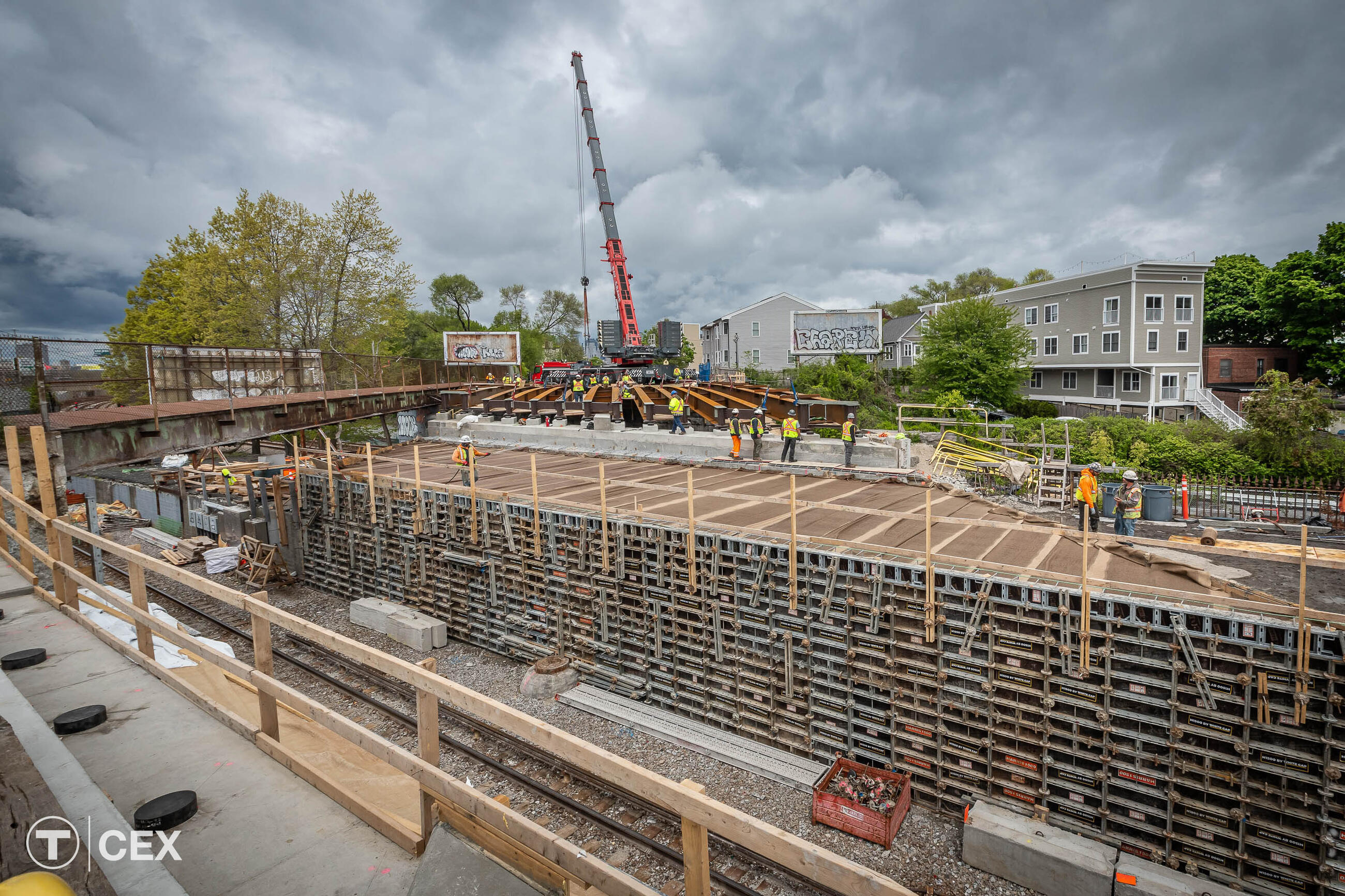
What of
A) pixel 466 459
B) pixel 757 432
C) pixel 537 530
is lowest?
pixel 537 530

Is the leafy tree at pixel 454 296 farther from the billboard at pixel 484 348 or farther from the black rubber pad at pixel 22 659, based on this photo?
the black rubber pad at pixel 22 659

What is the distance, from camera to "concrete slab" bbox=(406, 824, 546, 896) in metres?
3.14

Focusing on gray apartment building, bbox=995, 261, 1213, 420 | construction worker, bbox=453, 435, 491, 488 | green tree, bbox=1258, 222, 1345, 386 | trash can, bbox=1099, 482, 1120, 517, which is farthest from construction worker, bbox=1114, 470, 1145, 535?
green tree, bbox=1258, 222, 1345, 386

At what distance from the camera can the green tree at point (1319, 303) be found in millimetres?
35625

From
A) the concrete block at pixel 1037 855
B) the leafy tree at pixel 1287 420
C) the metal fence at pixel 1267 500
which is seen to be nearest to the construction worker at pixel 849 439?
the concrete block at pixel 1037 855

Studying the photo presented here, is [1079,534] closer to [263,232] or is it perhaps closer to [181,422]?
[181,422]

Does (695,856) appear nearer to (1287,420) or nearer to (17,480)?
(17,480)

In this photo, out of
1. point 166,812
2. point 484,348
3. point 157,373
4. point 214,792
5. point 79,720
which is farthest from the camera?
point 484,348

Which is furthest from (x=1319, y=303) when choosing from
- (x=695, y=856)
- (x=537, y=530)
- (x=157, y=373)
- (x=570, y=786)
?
(x=157, y=373)

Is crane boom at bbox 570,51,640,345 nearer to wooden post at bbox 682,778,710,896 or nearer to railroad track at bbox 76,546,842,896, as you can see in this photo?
railroad track at bbox 76,546,842,896

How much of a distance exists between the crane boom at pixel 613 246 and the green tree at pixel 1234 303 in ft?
145

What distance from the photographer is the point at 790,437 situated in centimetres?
1786

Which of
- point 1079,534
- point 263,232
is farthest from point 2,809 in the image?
point 263,232

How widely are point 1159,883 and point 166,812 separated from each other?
9413 millimetres
